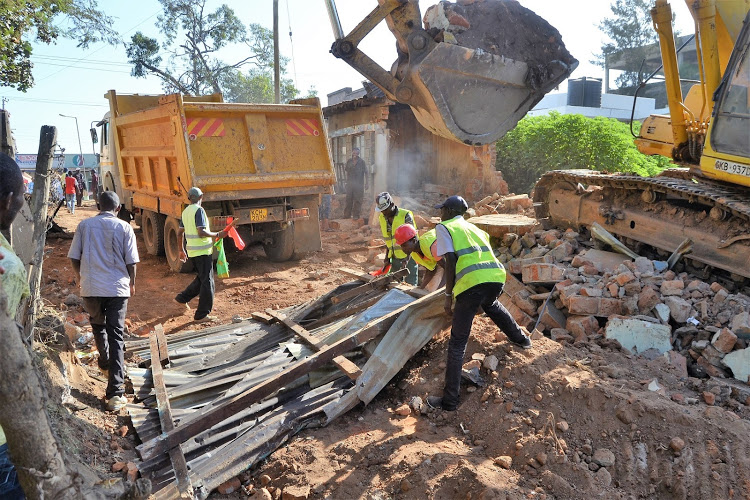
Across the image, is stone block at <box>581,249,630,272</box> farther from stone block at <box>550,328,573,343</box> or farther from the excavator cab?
the excavator cab

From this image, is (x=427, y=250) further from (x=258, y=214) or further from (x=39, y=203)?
(x=258, y=214)

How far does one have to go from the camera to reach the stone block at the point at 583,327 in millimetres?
5582

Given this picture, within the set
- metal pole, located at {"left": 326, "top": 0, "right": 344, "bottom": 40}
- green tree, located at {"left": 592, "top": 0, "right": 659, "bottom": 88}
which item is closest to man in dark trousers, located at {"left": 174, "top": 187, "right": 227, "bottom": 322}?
metal pole, located at {"left": 326, "top": 0, "right": 344, "bottom": 40}

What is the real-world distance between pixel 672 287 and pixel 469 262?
9.34ft

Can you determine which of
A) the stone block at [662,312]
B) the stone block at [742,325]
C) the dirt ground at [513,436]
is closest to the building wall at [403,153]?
the stone block at [662,312]

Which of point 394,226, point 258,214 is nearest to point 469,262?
point 394,226

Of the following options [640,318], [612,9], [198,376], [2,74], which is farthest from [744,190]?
[612,9]

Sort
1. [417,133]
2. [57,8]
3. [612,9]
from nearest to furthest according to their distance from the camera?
[57,8] → [417,133] → [612,9]

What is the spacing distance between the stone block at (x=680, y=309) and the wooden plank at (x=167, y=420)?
4.59 m

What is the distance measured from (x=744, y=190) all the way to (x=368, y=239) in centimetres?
693

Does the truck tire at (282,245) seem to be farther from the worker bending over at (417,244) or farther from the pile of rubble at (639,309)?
the worker bending over at (417,244)

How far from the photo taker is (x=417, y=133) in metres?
16.9

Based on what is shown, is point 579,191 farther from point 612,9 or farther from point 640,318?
point 612,9

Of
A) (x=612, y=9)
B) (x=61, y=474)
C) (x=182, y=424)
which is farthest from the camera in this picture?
(x=612, y=9)
